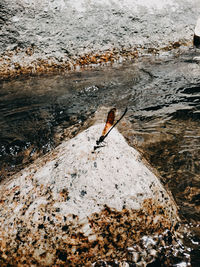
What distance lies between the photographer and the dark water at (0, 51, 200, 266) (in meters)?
2.87

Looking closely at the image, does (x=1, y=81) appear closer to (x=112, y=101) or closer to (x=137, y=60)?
(x=112, y=101)

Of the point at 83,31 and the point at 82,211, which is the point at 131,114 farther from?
the point at 83,31

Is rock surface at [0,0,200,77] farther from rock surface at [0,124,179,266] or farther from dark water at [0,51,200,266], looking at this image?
rock surface at [0,124,179,266]

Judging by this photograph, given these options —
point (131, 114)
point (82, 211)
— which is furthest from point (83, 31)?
point (82, 211)

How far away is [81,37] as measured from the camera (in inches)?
236

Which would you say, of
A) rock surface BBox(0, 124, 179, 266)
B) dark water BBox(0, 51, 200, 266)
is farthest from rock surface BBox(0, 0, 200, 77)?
rock surface BBox(0, 124, 179, 266)

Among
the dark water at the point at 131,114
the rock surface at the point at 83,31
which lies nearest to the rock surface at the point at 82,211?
the dark water at the point at 131,114

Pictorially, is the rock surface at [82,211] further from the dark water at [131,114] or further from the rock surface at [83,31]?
the rock surface at [83,31]

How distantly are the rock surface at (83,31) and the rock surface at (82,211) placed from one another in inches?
159

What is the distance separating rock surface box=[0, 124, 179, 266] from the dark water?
0.51 metres

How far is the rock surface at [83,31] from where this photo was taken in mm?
5570

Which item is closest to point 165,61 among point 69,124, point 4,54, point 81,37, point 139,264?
point 81,37

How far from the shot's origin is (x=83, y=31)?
6.06m

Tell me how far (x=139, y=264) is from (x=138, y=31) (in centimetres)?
599
